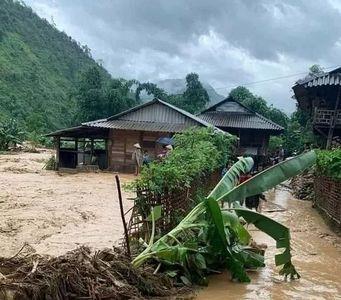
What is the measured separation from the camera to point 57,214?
1234 cm

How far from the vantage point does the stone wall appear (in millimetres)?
12648

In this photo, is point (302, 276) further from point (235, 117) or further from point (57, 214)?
point (235, 117)

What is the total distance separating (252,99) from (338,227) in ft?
114

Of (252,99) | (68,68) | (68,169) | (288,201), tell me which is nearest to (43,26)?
(68,68)

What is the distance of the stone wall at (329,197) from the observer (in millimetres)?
12648

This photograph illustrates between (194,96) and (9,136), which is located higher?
(194,96)

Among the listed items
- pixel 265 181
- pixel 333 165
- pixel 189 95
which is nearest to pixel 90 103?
pixel 189 95

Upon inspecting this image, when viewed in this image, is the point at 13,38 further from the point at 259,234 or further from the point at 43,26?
the point at 259,234

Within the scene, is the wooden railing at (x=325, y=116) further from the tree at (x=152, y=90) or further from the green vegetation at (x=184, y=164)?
the tree at (x=152, y=90)

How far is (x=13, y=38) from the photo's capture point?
73.4 metres

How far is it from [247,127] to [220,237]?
2591 centimetres

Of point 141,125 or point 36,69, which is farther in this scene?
point 36,69

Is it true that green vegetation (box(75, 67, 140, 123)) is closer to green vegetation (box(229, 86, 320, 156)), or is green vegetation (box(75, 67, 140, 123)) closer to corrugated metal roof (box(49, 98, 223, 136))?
green vegetation (box(229, 86, 320, 156))

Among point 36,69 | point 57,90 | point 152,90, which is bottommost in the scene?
point 152,90
